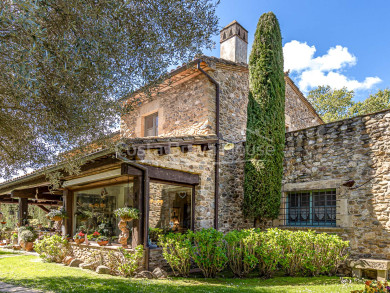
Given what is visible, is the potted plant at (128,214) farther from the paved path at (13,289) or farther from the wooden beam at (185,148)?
the paved path at (13,289)

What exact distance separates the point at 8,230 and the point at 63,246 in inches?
319

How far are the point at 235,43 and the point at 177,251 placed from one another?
8.12 metres

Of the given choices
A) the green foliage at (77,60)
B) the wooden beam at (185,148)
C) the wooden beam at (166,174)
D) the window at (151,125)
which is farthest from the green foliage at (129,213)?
the window at (151,125)

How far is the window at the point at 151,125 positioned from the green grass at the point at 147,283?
17.5ft

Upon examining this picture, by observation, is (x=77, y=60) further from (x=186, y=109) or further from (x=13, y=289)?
(x=186, y=109)

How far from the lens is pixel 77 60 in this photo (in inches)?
172

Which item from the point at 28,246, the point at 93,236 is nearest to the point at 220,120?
the point at 93,236

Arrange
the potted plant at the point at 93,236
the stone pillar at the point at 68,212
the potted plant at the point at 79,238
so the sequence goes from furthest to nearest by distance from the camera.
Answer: the stone pillar at the point at 68,212 < the potted plant at the point at 79,238 < the potted plant at the point at 93,236

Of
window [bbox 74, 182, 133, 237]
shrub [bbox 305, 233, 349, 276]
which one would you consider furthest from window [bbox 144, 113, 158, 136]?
shrub [bbox 305, 233, 349, 276]

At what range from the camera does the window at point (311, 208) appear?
341 inches

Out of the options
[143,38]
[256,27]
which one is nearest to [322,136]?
[256,27]

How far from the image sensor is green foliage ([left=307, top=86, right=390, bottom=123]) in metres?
21.0

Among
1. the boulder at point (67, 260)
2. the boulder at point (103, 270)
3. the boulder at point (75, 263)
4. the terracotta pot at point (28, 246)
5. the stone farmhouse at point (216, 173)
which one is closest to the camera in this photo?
the stone farmhouse at point (216, 173)

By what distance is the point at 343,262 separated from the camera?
26.0 ft
